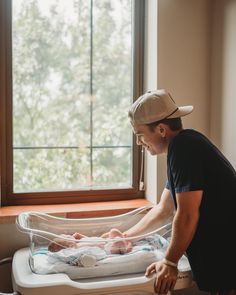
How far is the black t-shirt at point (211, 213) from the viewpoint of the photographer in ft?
4.52

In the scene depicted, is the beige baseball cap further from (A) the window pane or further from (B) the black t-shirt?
(A) the window pane

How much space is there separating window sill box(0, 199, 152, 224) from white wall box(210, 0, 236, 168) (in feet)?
1.71

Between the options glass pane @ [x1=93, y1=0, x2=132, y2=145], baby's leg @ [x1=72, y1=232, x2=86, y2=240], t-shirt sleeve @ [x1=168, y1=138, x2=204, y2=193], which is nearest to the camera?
t-shirt sleeve @ [x1=168, y1=138, x2=204, y2=193]

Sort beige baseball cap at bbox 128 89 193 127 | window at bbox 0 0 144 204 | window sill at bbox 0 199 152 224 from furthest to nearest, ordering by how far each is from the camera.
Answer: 1. window at bbox 0 0 144 204
2. window sill at bbox 0 199 152 224
3. beige baseball cap at bbox 128 89 193 127

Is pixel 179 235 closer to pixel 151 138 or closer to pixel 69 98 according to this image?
pixel 151 138

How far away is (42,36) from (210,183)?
120 centimetres

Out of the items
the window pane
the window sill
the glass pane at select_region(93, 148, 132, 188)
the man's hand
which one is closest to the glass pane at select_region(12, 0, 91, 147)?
the window pane

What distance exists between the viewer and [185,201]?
1.34 m

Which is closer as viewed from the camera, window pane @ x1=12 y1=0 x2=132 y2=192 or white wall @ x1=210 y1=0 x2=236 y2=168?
white wall @ x1=210 y1=0 x2=236 y2=168

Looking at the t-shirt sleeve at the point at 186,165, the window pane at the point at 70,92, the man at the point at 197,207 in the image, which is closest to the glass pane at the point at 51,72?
the window pane at the point at 70,92

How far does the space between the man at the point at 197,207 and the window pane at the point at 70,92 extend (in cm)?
70

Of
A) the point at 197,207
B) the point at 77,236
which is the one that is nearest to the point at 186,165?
the point at 197,207

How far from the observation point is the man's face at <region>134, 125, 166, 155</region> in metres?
1.48

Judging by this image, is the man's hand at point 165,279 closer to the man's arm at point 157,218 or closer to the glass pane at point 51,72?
the man's arm at point 157,218
